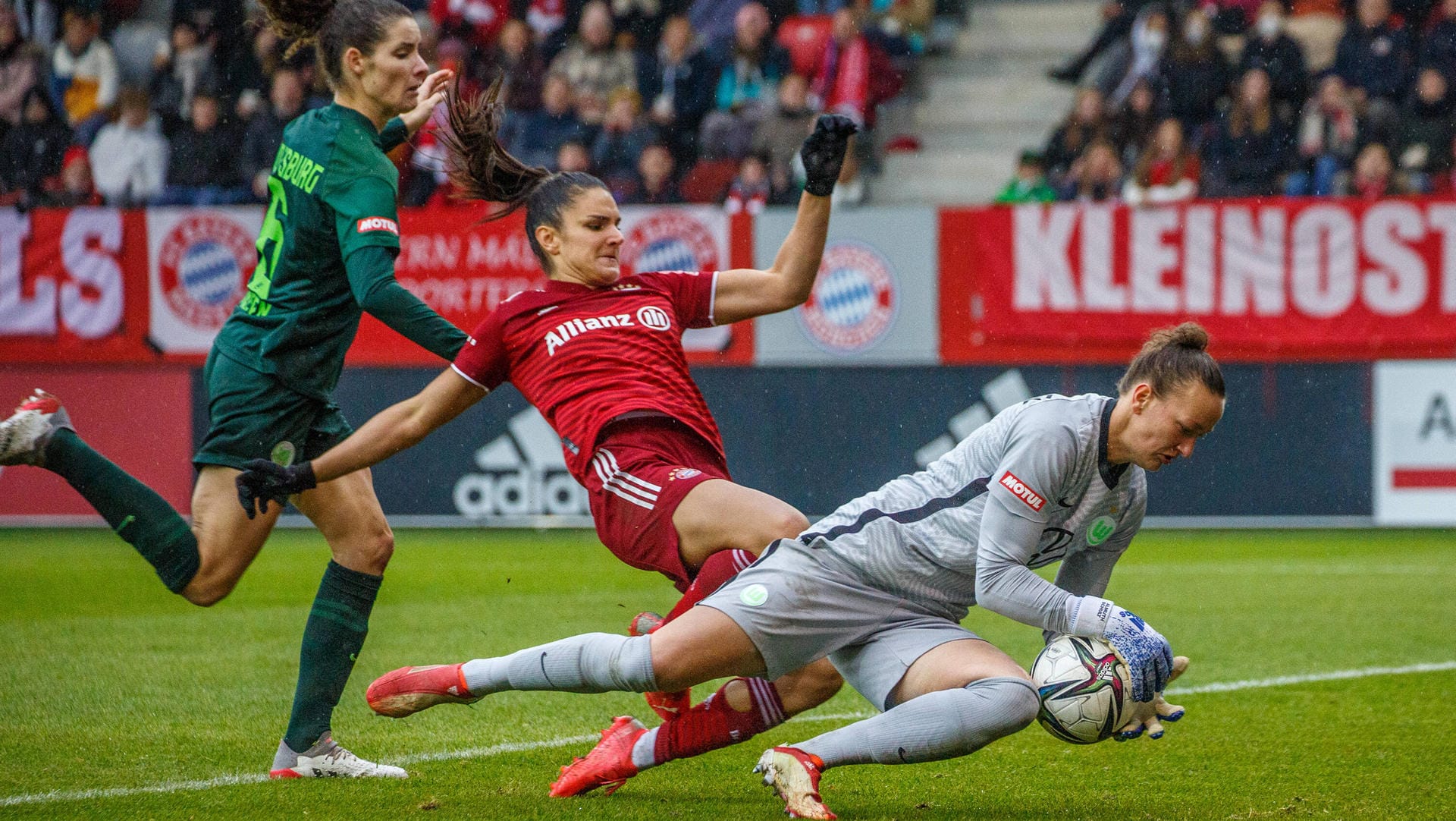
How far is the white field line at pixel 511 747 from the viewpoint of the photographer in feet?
14.3

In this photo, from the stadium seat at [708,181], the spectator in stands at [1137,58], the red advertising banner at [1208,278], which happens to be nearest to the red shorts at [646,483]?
the red advertising banner at [1208,278]

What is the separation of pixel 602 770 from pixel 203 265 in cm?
881

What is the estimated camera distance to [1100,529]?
405 centimetres

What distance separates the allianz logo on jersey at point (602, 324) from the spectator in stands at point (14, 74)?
11.7m

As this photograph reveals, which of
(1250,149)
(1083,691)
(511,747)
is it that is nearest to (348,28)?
(511,747)

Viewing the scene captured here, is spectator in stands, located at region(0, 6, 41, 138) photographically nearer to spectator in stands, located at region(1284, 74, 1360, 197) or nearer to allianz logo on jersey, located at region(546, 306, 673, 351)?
spectator in stands, located at region(1284, 74, 1360, 197)

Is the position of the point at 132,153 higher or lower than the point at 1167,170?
higher

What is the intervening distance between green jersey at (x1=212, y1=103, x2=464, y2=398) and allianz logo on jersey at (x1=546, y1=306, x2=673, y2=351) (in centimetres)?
30

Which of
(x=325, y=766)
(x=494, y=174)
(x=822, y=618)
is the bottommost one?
(x=325, y=766)

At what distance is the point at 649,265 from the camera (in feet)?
38.7

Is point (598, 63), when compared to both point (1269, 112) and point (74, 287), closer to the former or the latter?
point (74, 287)

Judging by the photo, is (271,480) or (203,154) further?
(203,154)

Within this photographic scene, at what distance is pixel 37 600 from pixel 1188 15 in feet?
33.0

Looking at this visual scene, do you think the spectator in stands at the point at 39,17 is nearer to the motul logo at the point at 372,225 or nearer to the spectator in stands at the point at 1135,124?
the spectator in stands at the point at 1135,124
